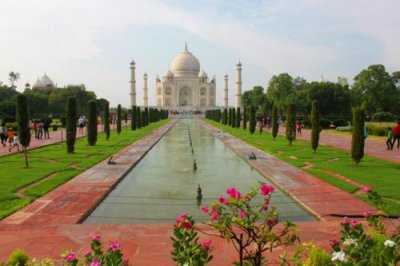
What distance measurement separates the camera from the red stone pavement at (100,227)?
3553 millimetres

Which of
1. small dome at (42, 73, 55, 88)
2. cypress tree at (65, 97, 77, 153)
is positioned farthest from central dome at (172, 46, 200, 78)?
cypress tree at (65, 97, 77, 153)

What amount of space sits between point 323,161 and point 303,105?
27.9 meters

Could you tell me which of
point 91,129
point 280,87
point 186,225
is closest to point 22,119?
point 91,129

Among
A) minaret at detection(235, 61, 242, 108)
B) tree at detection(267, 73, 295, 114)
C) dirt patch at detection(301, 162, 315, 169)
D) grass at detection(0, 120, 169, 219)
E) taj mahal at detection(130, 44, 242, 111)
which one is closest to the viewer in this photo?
grass at detection(0, 120, 169, 219)

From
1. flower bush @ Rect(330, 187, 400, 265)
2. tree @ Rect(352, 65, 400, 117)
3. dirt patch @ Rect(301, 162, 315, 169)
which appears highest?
tree @ Rect(352, 65, 400, 117)

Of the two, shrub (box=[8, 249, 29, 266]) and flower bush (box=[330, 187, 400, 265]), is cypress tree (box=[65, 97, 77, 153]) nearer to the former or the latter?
shrub (box=[8, 249, 29, 266])

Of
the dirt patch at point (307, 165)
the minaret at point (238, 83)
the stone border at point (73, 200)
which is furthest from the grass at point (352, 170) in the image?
the minaret at point (238, 83)

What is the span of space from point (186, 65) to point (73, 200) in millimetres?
69113

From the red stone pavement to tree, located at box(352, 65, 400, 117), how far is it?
3464 cm

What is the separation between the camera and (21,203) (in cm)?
530

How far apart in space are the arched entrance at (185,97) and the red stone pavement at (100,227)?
68.0 metres

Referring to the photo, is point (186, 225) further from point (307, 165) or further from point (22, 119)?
point (22, 119)

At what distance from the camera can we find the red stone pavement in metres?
3.55

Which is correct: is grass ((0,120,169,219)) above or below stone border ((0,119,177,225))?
above
